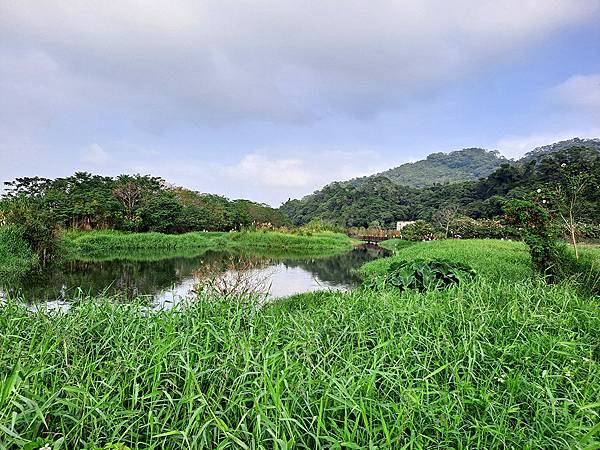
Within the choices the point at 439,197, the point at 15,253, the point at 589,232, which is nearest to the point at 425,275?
the point at 15,253

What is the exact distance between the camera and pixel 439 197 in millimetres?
41250

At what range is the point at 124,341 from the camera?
2.45 m

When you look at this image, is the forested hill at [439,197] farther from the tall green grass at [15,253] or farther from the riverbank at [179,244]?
the tall green grass at [15,253]

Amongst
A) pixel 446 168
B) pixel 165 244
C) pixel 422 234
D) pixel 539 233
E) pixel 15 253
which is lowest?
pixel 422 234

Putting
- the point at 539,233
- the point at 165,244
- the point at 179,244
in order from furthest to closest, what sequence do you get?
the point at 179,244, the point at 165,244, the point at 539,233

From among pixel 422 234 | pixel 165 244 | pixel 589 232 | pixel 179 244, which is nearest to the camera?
pixel 589 232

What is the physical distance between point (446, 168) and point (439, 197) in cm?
6234

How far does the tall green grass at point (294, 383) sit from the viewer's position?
60.4 inches

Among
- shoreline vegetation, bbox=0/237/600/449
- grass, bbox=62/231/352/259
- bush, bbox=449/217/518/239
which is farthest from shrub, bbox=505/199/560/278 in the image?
bush, bbox=449/217/518/239

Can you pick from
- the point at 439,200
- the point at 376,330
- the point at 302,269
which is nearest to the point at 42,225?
the point at 302,269

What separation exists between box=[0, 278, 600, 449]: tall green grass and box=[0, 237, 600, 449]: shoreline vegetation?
12 millimetres

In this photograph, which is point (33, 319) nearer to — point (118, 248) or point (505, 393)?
point (505, 393)

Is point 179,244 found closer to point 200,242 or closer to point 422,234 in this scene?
point 200,242

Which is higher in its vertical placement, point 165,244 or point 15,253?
point 15,253
